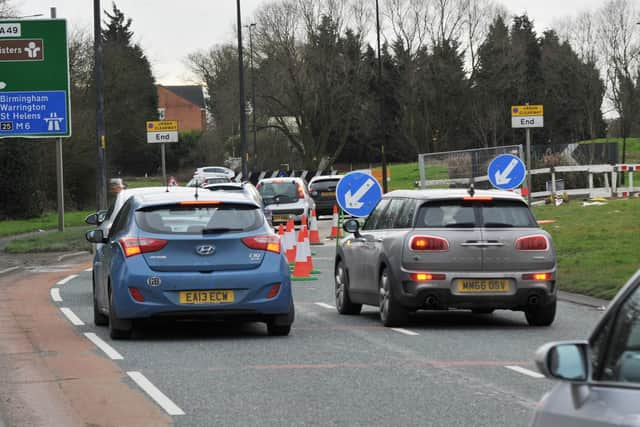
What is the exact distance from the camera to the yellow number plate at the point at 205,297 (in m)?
12.9

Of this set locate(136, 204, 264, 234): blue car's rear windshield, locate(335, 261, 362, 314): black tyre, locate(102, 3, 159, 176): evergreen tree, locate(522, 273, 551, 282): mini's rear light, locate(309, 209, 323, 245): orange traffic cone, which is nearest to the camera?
locate(136, 204, 264, 234): blue car's rear windshield

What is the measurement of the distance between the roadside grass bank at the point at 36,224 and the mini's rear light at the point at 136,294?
93.0 ft

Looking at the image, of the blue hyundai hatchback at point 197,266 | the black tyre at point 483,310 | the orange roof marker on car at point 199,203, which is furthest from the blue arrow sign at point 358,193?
the orange roof marker on car at point 199,203

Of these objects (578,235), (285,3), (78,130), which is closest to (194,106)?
(285,3)

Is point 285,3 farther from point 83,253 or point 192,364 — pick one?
point 192,364

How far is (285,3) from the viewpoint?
84.2 metres

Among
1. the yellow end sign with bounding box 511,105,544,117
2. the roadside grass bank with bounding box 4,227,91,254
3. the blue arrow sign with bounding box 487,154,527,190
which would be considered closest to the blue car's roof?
the blue arrow sign with bounding box 487,154,527,190

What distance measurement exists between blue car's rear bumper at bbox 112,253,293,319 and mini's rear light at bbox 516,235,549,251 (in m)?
2.62

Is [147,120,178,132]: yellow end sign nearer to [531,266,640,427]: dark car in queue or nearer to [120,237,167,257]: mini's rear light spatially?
[120,237,167,257]: mini's rear light

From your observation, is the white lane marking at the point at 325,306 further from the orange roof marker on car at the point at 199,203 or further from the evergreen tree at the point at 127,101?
the evergreen tree at the point at 127,101

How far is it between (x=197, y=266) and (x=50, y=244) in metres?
21.0

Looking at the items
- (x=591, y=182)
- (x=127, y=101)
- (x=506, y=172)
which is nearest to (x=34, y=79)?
(x=506, y=172)

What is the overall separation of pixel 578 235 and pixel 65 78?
1528cm

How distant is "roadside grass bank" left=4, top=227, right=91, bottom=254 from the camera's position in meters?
32.1
